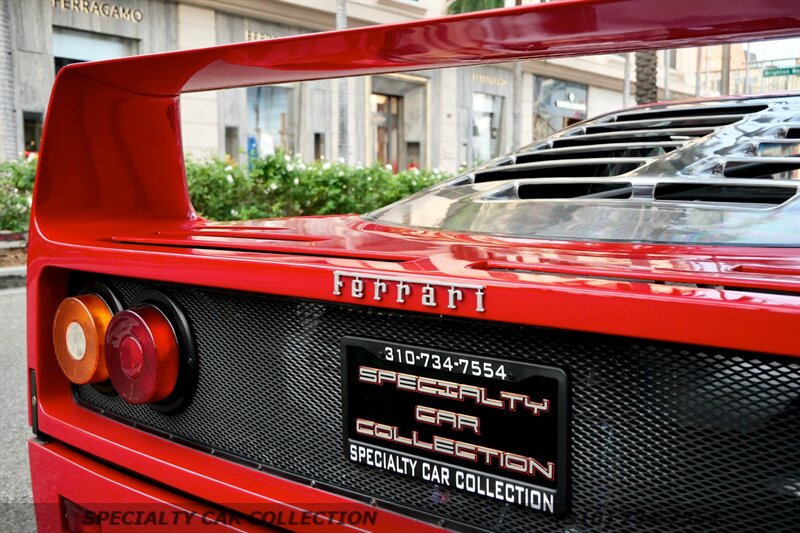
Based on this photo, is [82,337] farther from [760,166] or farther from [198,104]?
[198,104]

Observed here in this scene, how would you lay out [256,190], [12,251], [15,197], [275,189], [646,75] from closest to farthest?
1. [15,197]
2. [12,251]
3. [275,189]
4. [256,190]
5. [646,75]

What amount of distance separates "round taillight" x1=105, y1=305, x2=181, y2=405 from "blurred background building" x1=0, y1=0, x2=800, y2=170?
410 inches

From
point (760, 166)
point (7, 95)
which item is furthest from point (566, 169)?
point (7, 95)

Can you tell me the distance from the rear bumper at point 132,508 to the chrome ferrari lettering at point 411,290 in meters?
0.39

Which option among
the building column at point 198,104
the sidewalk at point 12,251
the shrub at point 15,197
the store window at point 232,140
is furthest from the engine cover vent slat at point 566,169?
the store window at point 232,140

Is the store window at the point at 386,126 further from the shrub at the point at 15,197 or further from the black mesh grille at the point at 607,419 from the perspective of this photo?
the black mesh grille at the point at 607,419

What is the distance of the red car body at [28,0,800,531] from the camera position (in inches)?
38.7

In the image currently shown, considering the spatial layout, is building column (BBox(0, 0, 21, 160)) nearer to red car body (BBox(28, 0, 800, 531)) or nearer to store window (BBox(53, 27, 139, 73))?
store window (BBox(53, 27, 139, 73))

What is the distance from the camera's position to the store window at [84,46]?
1465 cm

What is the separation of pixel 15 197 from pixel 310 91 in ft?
36.2

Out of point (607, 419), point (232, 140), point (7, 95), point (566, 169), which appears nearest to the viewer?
point (607, 419)

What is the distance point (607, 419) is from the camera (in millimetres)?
1063

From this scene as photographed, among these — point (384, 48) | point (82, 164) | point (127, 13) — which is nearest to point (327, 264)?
point (384, 48)

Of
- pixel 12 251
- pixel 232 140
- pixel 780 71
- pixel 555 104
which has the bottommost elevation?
pixel 12 251
